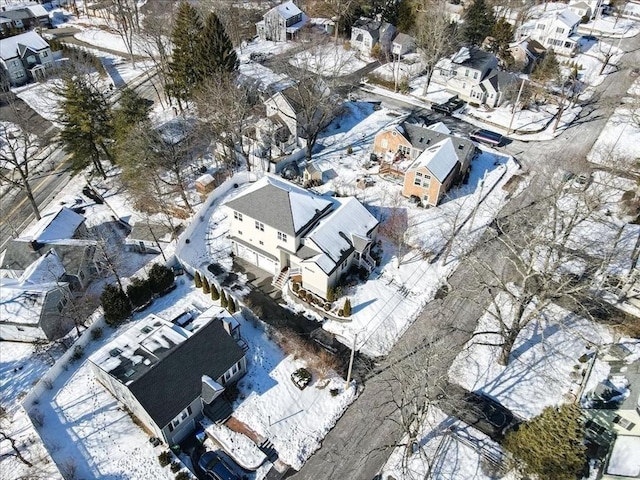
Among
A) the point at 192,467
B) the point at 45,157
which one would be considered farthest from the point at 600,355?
the point at 45,157

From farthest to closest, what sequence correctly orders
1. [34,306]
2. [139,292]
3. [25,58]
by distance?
[25,58] < [139,292] < [34,306]

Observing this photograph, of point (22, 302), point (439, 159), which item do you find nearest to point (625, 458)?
point (439, 159)

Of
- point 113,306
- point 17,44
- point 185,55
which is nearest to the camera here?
point 113,306

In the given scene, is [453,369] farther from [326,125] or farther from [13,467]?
[326,125]

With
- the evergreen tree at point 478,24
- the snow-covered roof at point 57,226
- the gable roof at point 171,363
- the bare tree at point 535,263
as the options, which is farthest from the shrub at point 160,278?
the evergreen tree at point 478,24

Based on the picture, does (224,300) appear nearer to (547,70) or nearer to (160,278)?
→ (160,278)

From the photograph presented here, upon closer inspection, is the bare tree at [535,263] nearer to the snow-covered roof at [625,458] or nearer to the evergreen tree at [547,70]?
the snow-covered roof at [625,458]
